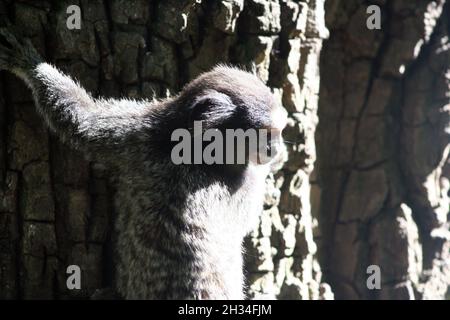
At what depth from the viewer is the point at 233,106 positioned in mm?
5016

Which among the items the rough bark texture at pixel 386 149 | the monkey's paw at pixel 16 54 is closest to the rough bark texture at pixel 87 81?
the monkey's paw at pixel 16 54

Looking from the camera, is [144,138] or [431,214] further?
[431,214]


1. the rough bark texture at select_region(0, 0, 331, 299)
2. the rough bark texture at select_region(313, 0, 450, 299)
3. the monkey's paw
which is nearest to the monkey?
the monkey's paw

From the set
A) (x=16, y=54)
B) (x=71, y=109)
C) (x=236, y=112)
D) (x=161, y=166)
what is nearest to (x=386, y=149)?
(x=236, y=112)

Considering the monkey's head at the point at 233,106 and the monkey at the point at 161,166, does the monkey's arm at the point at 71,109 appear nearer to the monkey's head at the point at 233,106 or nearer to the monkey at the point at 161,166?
the monkey at the point at 161,166

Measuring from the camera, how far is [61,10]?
498 cm

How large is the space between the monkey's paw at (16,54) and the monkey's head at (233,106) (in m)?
1.24

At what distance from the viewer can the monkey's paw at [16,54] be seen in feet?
16.0

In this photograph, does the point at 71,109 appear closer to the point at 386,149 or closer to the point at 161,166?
the point at 161,166

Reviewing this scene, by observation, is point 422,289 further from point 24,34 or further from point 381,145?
point 24,34

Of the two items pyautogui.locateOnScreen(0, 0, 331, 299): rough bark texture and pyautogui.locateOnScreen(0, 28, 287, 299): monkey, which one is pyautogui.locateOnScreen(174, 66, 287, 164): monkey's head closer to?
pyautogui.locateOnScreen(0, 28, 287, 299): monkey

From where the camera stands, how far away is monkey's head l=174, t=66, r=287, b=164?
4953 millimetres

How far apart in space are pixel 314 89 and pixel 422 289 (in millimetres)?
2766
